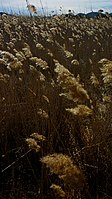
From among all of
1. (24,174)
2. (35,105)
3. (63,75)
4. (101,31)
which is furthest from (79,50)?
(63,75)

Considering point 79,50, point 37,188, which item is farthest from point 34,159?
point 79,50

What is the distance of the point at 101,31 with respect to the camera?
886cm

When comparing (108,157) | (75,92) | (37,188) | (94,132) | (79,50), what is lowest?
(37,188)

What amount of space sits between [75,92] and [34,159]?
3.73ft

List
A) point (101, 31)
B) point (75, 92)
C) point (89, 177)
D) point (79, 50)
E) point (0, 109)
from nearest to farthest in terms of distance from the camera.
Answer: point (75, 92)
point (89, 177)
point (0, 109)
point (79, 50)
point (101, 31)

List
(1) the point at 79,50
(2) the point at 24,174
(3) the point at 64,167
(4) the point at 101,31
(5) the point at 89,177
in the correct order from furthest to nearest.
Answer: (4) the point at 101,31 → (1) the point at 79,50 → (2) the point at 24,174 → (5) the point at 89,177 → (3) the point at 64,167

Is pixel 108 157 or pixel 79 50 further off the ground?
pixel 79 50

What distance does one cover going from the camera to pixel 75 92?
171cm

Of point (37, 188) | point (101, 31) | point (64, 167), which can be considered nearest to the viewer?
point (64, 167)

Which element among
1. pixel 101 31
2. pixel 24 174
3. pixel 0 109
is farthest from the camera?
pixel 101 31

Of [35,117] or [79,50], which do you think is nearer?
[35,117]

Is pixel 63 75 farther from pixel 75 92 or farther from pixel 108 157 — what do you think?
pixel 108 157

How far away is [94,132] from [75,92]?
28.8 inches

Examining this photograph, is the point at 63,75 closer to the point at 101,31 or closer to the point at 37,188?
the point at 37,188
